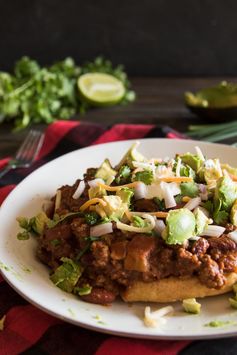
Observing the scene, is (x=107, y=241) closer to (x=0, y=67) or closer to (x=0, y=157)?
(x=0, y=157)

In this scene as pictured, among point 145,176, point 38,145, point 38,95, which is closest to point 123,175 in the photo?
point 145,176

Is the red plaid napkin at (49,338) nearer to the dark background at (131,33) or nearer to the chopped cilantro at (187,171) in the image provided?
the chopped cilantro at (187,171)

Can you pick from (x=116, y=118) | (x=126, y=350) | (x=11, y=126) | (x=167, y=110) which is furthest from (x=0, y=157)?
(x=126, y=350)

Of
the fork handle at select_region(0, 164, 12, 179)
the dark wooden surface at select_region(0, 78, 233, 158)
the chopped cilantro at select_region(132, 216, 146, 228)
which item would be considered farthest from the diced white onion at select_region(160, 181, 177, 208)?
the dark wooden surface at select_region(0, 78, 233, 158)

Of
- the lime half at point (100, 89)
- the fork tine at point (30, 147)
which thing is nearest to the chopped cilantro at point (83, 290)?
the fork tine at point (30, 147)

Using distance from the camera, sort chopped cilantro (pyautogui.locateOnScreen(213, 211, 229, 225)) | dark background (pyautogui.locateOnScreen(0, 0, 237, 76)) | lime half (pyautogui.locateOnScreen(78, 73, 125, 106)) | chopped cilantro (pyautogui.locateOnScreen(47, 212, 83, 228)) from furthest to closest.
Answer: dark background (pyautogui.locateOnScreen(0, 0, 237, 76)), lime half (pyautogui.locateOnScreen(78, 73, 125, 106)), chopped cilantro (pyautogui.locateOnScreen(47, 212, 83, 228)), chopped cilantro (pyautogui.locateOnScreen(213, 211, 229, 225))

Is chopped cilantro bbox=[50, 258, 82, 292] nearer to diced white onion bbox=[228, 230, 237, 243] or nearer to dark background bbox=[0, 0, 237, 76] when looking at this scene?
diced white onion bbox=[228, 230, 237, 243]
